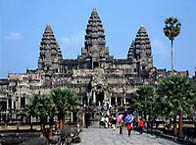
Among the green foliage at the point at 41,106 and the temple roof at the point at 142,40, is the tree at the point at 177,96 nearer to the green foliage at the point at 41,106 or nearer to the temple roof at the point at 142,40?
the green foliage at the point at 41,106

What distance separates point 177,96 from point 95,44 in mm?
113045

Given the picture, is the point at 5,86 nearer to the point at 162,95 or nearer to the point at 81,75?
the point at 81,75

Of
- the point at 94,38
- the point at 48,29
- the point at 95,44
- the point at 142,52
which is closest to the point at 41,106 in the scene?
the point at 95,44

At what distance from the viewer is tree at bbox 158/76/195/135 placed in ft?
204

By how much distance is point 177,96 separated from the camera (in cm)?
6278

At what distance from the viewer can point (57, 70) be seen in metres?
176

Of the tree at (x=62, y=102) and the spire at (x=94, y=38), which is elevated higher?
the spire at (x=94, y=38)

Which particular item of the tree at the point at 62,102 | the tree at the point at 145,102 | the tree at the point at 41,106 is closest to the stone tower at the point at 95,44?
the tree at the point at 145,102

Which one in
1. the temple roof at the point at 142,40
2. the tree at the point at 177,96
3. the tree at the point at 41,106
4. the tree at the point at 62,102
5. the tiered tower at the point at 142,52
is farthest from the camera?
the temple roof at the point at 142,40

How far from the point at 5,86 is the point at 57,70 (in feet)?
64.9

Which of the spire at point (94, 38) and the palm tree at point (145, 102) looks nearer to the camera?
the palm tree at point (145, 102)

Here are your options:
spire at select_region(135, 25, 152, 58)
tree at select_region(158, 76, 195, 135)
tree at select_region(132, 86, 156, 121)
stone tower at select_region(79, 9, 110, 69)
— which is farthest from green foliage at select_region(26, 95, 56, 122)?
spire at select_region(135, 25, 152, 58)

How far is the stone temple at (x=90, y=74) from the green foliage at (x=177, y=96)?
248ft

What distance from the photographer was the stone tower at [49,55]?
176 m
